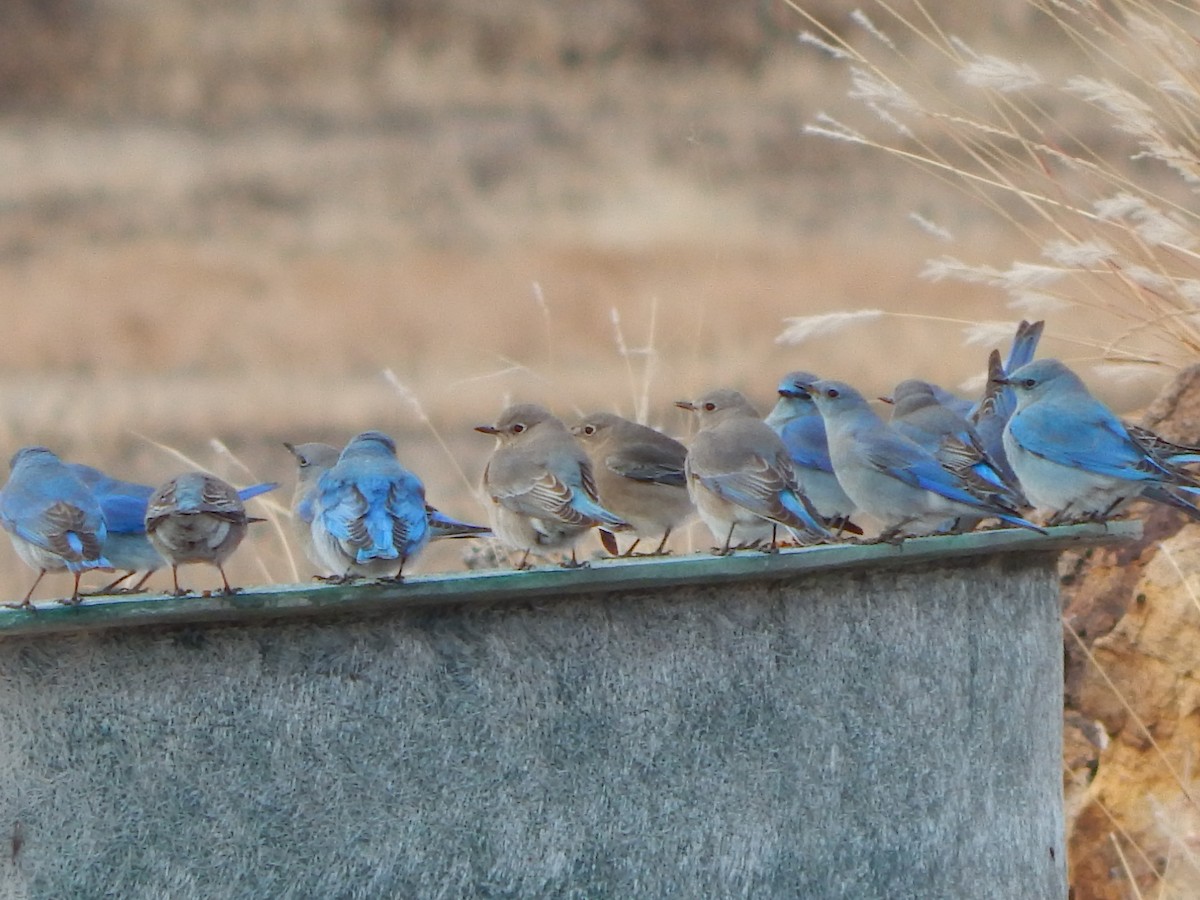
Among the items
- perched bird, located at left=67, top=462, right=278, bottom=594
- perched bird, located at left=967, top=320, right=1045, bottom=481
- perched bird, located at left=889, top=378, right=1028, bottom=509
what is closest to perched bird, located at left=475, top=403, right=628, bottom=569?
perched bird, located at left=67, top=462, right=278, bottom=594

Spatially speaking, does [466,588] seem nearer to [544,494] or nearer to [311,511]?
[544,494]

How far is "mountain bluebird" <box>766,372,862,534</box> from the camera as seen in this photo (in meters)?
4.68

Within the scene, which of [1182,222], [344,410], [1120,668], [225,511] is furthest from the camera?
[344,410]

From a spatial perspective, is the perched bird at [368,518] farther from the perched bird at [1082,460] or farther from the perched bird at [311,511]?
the perched bird at [1082,460]

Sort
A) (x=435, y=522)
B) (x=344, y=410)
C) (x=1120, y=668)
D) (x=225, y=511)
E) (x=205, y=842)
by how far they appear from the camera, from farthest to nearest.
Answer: (x=344, y=410), (x=1120, y=668), (x=435, y=522), (x=225, y=511), (x=205, y=842)

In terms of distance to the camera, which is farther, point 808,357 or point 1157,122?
point 808,357

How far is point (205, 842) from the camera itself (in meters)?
3.12

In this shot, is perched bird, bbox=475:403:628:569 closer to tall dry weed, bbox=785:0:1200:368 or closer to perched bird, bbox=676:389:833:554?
perched bird, bbox=676:389:833:554

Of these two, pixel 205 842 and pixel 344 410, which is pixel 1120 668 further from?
pixel 344 410

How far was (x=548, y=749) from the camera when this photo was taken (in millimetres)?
3316

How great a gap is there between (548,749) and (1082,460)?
1.61 m

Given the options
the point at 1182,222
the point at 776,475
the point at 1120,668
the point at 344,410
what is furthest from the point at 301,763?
the point at 344,410

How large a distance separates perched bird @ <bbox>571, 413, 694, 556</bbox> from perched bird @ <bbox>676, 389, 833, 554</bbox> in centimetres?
35

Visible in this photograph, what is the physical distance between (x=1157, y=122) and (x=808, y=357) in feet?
29.6
